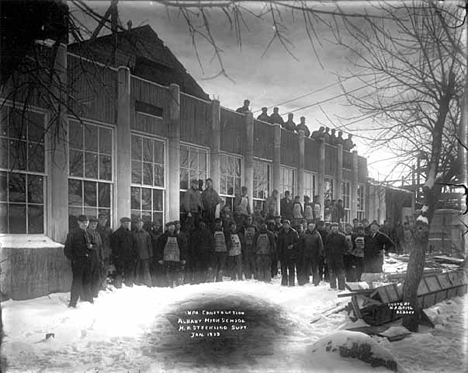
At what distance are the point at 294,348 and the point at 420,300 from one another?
221 cm

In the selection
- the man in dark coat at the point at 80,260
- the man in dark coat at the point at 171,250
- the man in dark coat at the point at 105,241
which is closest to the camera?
the man in dark coat at the point at 80,260

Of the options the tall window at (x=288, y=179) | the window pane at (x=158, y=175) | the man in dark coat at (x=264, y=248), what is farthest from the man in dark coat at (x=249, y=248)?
the window pane at (x=158, y=175)

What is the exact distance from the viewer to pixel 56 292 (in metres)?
5.25

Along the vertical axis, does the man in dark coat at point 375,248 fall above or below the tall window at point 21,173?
below

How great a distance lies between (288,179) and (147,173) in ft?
8.54

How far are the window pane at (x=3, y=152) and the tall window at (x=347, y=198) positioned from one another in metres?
4.46

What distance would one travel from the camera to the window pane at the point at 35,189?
505cm

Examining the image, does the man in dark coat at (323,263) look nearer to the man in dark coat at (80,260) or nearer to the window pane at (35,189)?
the man in dark coat at (80,260)

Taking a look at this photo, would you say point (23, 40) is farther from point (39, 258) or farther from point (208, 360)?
point (208, 360)

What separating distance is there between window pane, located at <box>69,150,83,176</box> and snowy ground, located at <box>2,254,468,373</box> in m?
1.84

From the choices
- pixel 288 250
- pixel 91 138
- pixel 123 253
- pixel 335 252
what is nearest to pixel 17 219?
pixel 91 138

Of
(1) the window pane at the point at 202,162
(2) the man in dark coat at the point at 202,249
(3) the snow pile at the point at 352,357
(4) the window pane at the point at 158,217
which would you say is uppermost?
(1) the window pane at the point at 202,162

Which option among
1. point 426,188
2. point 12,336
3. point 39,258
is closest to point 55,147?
point 39,258

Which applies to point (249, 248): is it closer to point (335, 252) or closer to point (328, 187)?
point (335, 252)
